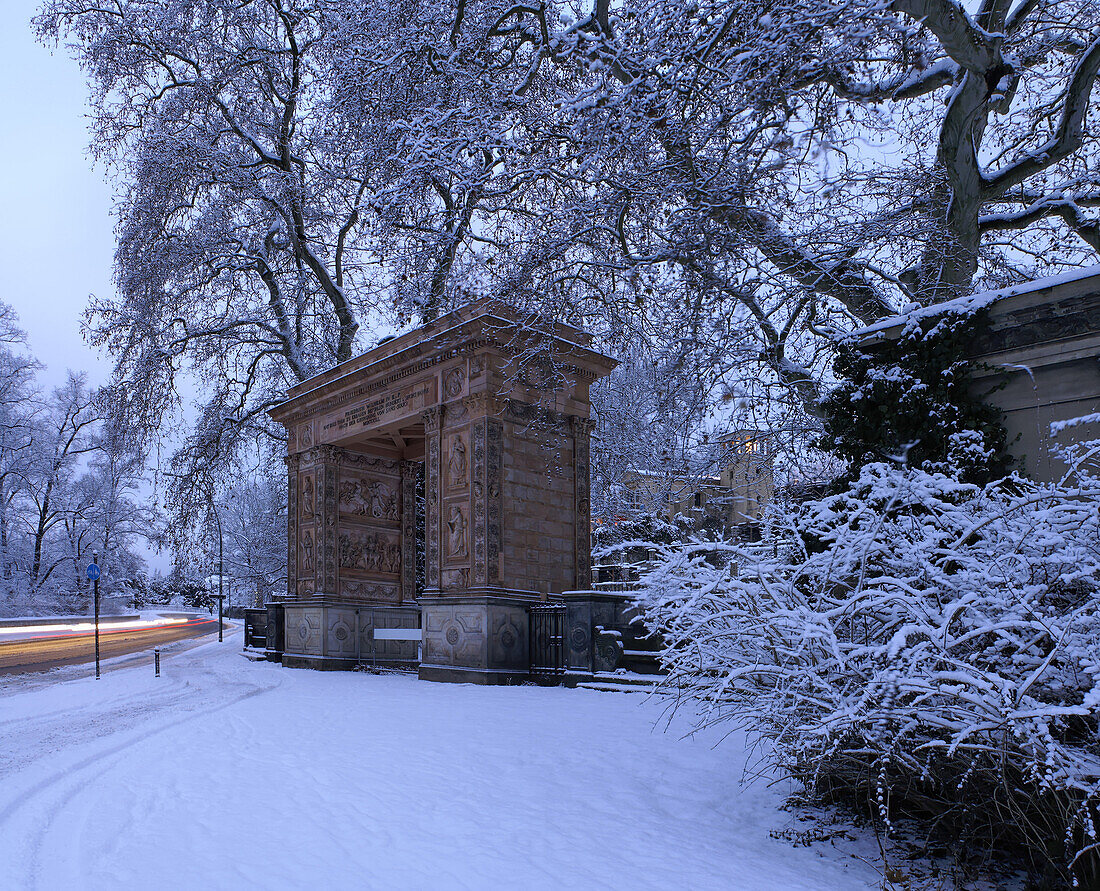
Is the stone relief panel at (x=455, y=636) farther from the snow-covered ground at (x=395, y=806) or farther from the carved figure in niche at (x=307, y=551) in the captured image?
the carved figure in niche at (x=307, y=551)

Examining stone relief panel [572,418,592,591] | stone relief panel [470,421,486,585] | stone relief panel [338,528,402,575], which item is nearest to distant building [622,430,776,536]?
stone relief panel [572,418,592,591]

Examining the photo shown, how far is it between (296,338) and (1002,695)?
26245 millimetres

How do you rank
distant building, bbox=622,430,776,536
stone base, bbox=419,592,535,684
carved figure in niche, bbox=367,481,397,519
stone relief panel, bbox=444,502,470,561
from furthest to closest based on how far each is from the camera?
carved figure in niche, bbox=367,481,397,519, stone relief panel, bbox=444,502,470,561, stone base, bbox=419,592,535,684, distant building, bbox=622,430,776,536

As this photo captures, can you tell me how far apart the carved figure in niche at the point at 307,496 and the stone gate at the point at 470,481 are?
223mm

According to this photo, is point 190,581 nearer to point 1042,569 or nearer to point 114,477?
point 114,477

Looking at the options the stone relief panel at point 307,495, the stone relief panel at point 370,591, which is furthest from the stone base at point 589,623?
the stone relief panel at point 307,495

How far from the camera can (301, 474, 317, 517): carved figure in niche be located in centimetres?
2133

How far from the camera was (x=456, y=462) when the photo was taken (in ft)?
52.7

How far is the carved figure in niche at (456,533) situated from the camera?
51.1 ft

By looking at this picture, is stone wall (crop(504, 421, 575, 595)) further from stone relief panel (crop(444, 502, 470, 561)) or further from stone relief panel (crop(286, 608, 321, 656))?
stone relief panel (crop(286, 608, 321, 656))

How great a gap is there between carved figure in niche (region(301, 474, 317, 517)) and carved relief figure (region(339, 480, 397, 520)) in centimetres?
79

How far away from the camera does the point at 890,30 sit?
374 inches

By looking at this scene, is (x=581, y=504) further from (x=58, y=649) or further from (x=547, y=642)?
(x=58, y=649)

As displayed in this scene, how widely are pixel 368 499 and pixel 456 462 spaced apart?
21.5 ft
